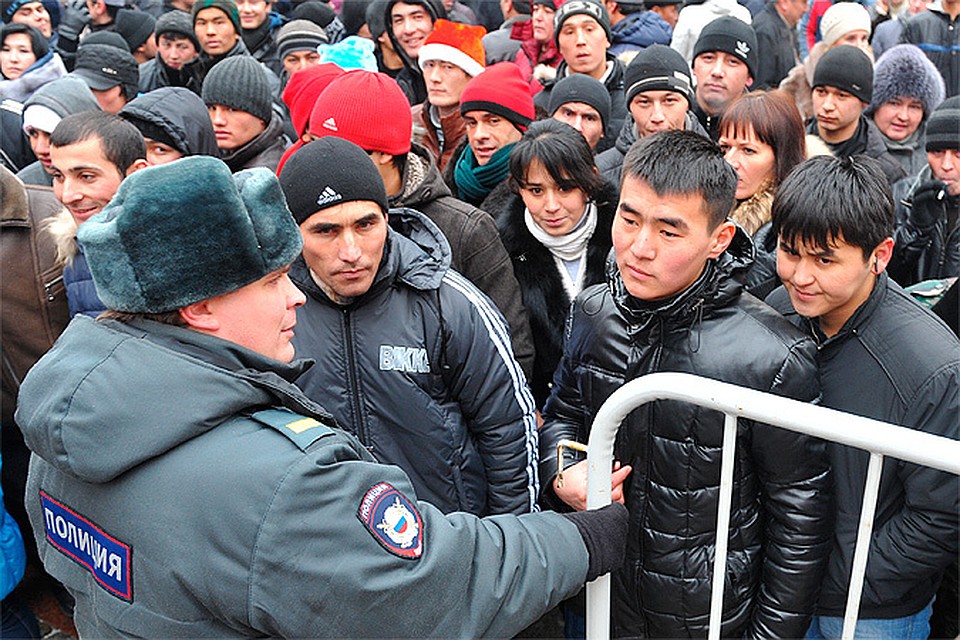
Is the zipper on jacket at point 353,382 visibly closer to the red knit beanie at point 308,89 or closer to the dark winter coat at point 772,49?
the red knit beanie at point 308,89

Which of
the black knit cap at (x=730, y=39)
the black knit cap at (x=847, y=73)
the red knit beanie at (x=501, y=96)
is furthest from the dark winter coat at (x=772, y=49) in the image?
the red knit beanie at (x=501, y=96)

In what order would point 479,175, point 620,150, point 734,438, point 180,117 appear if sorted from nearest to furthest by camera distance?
1. point 734,438
2. point 479,175
3. point 180,117
4. point 620,150

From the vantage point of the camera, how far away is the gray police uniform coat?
1.37 m

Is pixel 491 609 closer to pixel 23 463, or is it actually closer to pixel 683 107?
pixel 23 463

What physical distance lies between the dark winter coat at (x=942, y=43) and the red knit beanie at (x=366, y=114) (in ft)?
17.1

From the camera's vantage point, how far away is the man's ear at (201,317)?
5.03 ft

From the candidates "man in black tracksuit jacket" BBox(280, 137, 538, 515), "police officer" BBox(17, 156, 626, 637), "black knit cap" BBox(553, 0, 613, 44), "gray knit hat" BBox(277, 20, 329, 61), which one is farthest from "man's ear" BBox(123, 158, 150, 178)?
"gray knit hat" BBox(277, 20, 329, 61)

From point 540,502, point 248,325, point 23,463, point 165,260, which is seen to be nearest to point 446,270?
point 540,502

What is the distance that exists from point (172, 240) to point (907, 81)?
4531mm

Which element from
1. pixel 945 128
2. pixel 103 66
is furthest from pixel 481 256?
pixel 103 66

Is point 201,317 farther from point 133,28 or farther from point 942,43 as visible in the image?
point 133,28

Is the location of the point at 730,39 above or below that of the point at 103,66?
above

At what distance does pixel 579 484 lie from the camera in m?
1.99

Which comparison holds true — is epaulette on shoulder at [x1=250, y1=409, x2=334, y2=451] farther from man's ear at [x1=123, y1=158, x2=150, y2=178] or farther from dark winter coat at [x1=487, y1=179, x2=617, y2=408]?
man's ear at [x1=123, y1=158, x2=150, y2=178]
